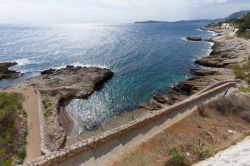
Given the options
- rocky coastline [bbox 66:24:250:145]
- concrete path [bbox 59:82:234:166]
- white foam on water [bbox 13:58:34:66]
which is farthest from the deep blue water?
concrete path [bbox 59:82:234:166]

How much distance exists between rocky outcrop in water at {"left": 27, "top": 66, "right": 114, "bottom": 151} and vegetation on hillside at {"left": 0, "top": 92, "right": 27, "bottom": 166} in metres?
2.95

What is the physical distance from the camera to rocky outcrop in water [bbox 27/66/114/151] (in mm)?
29991

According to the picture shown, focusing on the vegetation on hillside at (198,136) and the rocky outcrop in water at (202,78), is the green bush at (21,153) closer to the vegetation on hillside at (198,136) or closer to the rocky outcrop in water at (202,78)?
the vegetation on hillside at (198,136)

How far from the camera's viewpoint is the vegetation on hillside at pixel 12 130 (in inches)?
893

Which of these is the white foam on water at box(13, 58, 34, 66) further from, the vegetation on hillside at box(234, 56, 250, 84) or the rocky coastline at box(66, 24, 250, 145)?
the vegetation on hillside at box(234, 56, 250, 84)

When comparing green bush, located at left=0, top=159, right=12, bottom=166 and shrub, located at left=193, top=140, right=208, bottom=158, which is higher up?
shrub, located at left=193, top=140, right=208, bottom=158

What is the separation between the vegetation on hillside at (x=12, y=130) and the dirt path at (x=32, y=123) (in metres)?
0.53

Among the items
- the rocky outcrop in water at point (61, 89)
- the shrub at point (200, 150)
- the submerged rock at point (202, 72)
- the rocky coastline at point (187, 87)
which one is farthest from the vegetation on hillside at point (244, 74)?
the rocky outcrop in water at point (61, 89)

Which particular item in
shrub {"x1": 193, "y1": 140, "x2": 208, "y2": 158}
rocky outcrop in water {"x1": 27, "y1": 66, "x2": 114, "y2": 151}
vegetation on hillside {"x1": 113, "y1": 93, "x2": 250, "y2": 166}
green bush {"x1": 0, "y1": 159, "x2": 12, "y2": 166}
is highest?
shrub {"x1": 193, "y1": 140, "x2": 208, "y2": 158}

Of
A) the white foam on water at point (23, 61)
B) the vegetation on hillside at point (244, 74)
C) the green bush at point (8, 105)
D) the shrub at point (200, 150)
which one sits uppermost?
the shrub at point (200, 150)

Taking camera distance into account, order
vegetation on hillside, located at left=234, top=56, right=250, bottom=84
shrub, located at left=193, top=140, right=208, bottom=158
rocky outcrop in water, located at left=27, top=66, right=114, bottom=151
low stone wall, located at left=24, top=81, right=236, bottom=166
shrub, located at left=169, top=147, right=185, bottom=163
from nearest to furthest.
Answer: low stone wall, located at left=24, top=81, right=236, bottom=166
shrub, located at left=169, top=147, right=185, bottom=163
shrub, located at left=193, top=140, right=208, bottom=158
rocky outcrop in water, located at left=27, top=66, right=114, bottom=151
vegetation on hillside, located at left=234, top=56, right=250, bottom=84

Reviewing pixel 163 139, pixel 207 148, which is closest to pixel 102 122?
pixel 163 139

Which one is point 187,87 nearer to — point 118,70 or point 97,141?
point 118,70

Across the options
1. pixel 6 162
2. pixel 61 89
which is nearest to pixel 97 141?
pixel 6 162
